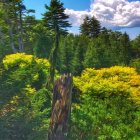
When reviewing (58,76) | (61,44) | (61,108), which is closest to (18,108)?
(61,108)

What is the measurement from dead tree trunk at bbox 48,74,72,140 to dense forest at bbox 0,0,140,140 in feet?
9.83

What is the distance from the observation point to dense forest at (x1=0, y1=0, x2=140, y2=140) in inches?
838

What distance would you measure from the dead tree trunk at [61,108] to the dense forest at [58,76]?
118 inches

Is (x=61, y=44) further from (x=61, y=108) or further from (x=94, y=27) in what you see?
(x=61, y=108)

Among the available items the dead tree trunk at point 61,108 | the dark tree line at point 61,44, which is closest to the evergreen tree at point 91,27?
the dark tree line at point 61,44

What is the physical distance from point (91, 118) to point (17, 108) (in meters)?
4.14

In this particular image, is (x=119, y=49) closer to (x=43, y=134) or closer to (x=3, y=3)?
(x=3, y=3)

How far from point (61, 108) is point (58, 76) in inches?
1285

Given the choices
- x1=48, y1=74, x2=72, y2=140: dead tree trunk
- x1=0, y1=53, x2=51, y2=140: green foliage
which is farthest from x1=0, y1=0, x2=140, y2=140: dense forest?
x1=48, y1=74, x2=72, y2=140: dead tree trunk

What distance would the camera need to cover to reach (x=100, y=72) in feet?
179

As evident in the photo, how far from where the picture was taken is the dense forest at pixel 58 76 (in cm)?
2128

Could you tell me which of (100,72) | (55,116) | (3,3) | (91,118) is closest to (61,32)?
(100,72)

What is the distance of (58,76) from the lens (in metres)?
44.9

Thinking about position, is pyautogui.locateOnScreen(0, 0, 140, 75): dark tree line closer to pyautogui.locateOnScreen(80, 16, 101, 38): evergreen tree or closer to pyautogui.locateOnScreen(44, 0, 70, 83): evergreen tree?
pyautogui.locateOnScreen(44, 0, 70, 83): evergreen tree
